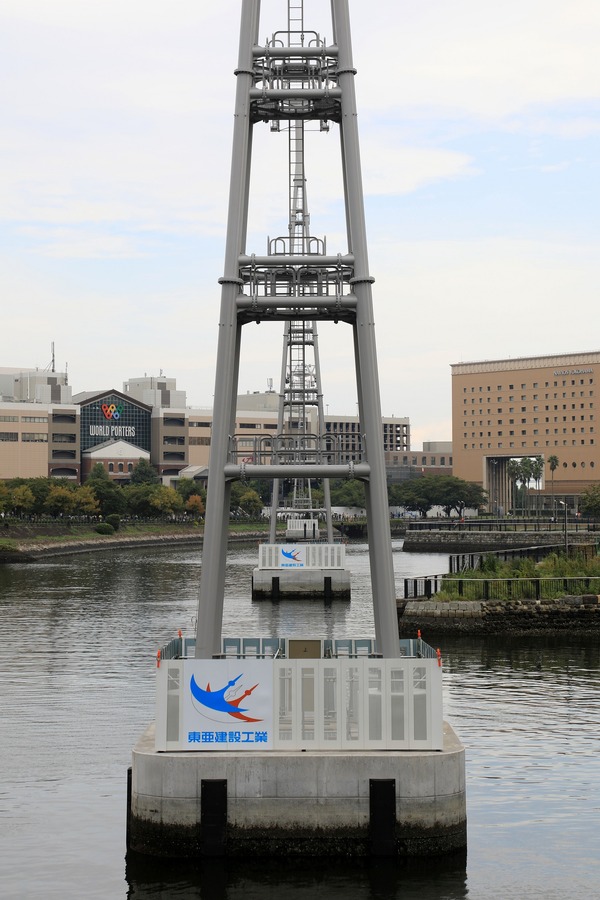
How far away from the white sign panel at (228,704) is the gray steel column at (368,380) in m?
3.59

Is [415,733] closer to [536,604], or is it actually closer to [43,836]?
[43,836]

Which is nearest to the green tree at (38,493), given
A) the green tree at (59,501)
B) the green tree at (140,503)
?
the green tree at (59,501)

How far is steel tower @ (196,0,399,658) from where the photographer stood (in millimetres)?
26609

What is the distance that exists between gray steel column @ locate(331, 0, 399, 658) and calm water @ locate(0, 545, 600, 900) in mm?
4809

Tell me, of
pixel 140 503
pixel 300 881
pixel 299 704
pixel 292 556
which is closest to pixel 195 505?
pixel 140 503

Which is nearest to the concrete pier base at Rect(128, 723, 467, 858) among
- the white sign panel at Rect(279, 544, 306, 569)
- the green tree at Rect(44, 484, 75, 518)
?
the white sign panel at Rect(279, 544, 306, 569)

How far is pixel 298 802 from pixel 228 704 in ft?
7.28

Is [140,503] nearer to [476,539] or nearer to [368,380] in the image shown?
[476,539]

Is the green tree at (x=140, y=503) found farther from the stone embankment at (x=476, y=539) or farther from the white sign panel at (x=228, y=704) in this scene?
the white sign panel at (x=228, y=704)

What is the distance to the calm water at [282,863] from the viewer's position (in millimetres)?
22062

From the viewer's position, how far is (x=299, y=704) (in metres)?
22.9

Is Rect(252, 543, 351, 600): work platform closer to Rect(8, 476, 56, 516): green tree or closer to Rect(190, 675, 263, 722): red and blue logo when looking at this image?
Rect(190, 675, 263, 722): red and blue logo

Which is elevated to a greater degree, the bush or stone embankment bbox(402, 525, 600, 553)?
the bush

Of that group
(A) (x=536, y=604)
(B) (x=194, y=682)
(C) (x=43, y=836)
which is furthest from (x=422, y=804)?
(A) (x=536, y=604)
